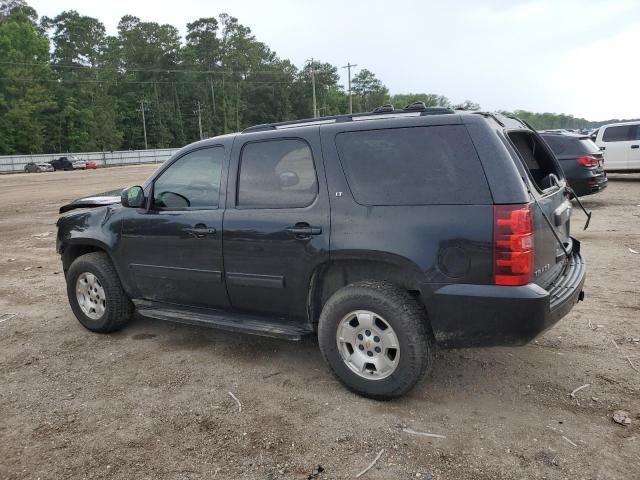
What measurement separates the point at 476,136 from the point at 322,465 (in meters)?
2.11

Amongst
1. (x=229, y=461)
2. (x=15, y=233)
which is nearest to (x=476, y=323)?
(x=229, y=461)

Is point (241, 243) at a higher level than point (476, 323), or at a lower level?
higher

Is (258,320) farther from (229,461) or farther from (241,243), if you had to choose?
(229,461)

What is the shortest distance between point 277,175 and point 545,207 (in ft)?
6.18

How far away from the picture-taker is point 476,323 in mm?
3109

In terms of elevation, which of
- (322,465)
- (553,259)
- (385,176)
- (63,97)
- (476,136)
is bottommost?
(322,465)

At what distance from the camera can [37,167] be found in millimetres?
53062

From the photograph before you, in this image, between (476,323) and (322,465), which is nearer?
(322,465)

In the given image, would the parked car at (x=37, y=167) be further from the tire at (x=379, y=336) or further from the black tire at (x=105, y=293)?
the tire at (x=379, y=336)

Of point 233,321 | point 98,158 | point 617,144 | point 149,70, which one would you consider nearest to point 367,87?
point 149,70

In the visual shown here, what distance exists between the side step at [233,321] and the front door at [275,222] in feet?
0.24

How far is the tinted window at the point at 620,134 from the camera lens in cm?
1580

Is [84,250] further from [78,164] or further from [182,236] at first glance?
[78,164]

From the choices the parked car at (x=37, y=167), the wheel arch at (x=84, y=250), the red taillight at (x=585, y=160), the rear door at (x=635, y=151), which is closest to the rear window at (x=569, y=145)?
the red taillight at (x=585, y=160)
